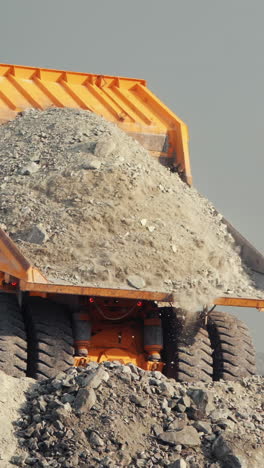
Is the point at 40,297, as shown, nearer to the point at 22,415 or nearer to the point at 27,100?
the point at 22,415

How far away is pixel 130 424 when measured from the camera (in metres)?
9.59

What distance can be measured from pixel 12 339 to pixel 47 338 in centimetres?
32

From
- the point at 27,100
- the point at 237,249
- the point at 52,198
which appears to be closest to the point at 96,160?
the point at 52,198

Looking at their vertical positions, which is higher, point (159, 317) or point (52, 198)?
point (52, 198)

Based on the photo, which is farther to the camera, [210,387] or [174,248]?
[174,248]

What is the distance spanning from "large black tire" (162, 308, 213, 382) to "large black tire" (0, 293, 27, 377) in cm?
139

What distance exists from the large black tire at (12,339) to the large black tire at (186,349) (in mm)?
1391

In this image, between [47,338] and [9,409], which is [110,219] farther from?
[9,409]

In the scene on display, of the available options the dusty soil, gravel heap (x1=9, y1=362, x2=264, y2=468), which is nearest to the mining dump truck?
the dusty soil

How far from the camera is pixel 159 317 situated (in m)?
11.5

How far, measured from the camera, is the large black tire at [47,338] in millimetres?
10844

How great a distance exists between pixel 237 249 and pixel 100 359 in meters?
2.13

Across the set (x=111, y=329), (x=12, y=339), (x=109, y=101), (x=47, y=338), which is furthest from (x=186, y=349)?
(x=109, y=101)

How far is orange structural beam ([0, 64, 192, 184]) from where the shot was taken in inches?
570
